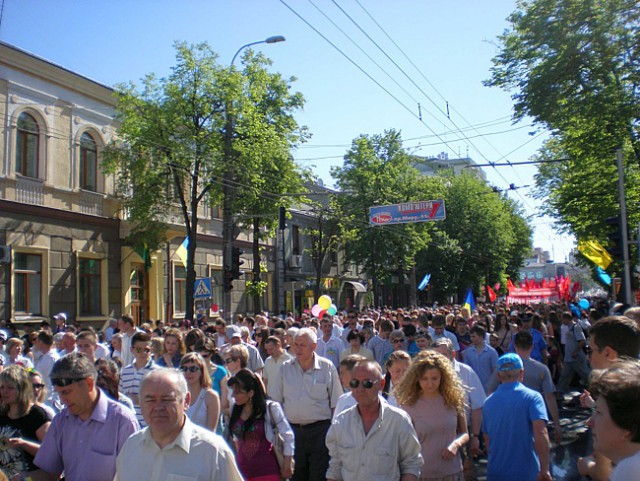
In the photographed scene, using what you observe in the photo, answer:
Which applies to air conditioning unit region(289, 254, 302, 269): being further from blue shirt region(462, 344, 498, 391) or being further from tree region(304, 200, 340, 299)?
blue shirt region(462, 344, 498, 391)

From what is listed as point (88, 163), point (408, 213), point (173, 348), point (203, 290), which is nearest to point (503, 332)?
point (173, 348)

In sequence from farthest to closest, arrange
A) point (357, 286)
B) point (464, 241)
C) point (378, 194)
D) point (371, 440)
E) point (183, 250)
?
1. point (464, 241)
2. point (357, 286)
3. point (378, 194)
4. point (183, 250)
5. point (371, 440)

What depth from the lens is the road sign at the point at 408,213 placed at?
78.8ft

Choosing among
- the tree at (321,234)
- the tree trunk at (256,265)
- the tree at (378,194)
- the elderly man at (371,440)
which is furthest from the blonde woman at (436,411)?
the tree at (321,234)

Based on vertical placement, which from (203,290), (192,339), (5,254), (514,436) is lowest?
(514,436)

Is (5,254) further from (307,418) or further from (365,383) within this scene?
(365,383)

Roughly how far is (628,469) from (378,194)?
38467mm

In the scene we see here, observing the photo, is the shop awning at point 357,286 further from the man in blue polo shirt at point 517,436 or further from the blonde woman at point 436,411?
the blonde woman at point 436,411

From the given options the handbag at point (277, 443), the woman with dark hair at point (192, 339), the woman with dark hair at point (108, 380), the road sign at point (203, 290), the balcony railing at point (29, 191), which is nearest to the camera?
the handbag at point (277, 443)

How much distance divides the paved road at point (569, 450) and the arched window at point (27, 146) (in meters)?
17.5

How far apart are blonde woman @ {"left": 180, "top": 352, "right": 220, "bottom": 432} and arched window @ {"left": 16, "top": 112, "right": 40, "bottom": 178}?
17699 millimetres

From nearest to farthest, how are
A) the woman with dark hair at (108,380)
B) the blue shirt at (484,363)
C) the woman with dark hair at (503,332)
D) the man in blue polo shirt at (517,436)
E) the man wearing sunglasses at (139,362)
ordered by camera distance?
the man in blue polo shirt at (517,436), the woman with dark hair at (108,380), the man wearing sunglasses at (139,362), the blue shirt at (484,363), the woman with dark hair at (503,332)

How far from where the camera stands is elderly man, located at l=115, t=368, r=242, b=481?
10.7 feet

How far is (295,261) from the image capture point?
43.3 meters
